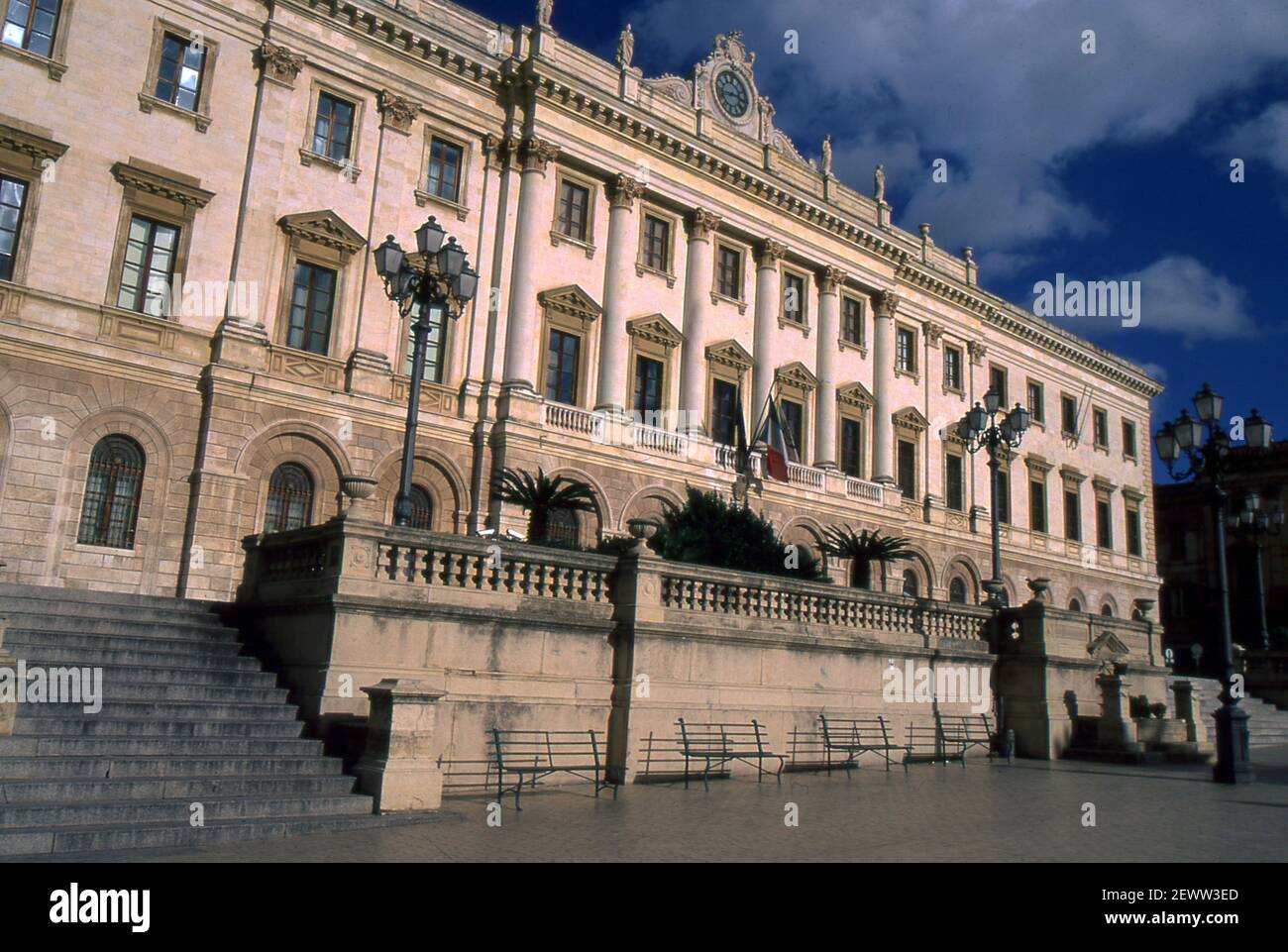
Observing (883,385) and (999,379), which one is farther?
(999,379)

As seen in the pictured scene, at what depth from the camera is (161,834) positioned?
8.13 metres

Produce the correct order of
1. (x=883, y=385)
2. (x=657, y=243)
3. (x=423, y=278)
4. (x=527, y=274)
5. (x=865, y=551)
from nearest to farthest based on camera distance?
(x=423, y=278) → (x=865, y=551) → (x=527, y=274) → (x=657, y=243) → (x=883, y=385)

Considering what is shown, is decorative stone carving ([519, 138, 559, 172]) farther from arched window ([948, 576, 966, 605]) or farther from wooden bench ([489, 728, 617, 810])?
arched window ([948, 576, 966, 605])

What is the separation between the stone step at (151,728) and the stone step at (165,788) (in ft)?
3.03

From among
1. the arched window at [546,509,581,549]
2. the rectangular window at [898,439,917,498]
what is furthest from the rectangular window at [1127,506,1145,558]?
the arched window at [546,509,581,549]

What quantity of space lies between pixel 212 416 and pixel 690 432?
13.7 metres

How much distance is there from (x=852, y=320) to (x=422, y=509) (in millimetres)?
18902

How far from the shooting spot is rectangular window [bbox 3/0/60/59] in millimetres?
20047

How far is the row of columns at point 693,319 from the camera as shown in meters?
27.1

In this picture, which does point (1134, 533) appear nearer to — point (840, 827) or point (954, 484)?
point (954, 484)

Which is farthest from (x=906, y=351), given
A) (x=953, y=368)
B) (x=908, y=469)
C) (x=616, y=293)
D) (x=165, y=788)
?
(x=165, y=788)

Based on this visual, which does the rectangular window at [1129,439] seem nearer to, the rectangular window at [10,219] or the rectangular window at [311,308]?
the rectangular window at [311,308]

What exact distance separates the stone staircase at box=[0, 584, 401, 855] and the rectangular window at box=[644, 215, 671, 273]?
2017 centimetres

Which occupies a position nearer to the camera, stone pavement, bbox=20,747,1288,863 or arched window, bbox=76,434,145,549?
stone pavement, bbox=20,747,1288,863
